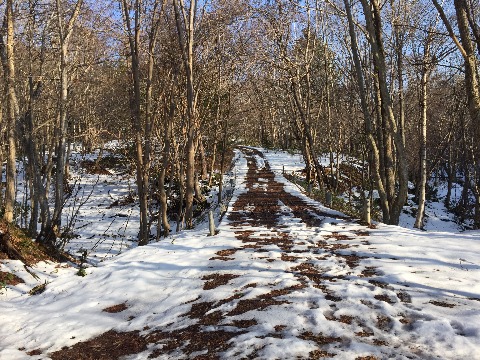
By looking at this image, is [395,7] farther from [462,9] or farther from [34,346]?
[34,346]

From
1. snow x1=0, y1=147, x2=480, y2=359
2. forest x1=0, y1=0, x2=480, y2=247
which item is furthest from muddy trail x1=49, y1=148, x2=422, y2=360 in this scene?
forest x1=0, y1=0, x2=480, y2=247

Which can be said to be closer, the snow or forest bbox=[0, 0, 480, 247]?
the snow

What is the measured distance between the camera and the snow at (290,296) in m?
4.30

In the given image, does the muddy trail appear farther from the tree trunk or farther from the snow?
the tree trunk

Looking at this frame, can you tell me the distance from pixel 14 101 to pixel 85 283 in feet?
20.7

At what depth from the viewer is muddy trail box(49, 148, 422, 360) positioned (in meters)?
4.28

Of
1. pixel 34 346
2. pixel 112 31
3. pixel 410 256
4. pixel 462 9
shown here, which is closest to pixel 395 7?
pixel 462 9

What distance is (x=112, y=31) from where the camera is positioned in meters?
12.9

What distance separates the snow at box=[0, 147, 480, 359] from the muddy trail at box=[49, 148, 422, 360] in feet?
0.08

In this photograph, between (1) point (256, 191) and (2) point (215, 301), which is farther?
→ (1) point (256, 191)

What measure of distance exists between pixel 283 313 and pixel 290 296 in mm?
641

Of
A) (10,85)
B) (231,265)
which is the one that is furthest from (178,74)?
(231,265)

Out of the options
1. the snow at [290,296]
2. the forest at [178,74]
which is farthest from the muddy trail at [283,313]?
the forest at [178,74]

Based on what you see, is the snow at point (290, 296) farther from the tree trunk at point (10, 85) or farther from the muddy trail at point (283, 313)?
the tree trunk at point (10, 85)
